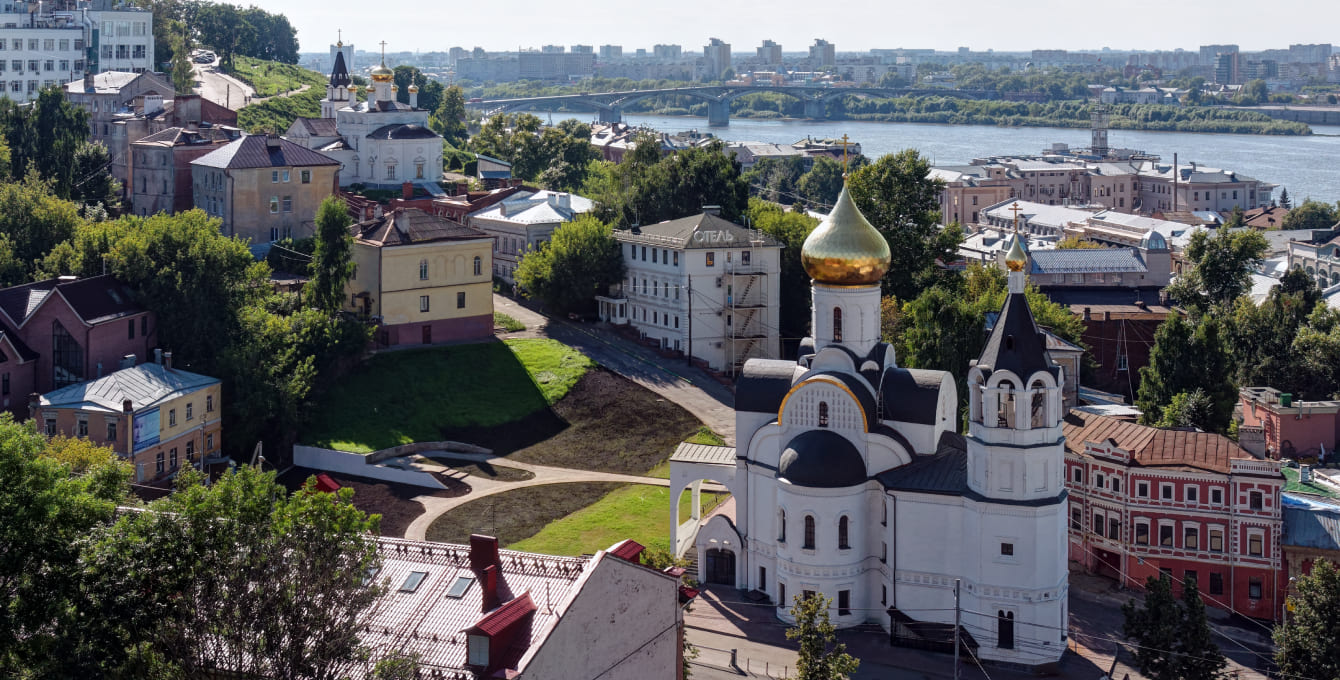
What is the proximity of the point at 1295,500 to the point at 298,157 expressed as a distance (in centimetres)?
3856

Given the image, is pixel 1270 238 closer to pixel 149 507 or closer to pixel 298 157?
pixel 298 157

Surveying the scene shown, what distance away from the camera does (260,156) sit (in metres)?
58.5

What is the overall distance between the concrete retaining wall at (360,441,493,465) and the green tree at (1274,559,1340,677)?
2442 cm

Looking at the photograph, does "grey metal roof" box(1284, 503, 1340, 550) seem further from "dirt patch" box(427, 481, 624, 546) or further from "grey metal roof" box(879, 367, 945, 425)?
"dirt patch" box(427, 481, 624, 546)

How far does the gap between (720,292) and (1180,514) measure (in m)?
21.6

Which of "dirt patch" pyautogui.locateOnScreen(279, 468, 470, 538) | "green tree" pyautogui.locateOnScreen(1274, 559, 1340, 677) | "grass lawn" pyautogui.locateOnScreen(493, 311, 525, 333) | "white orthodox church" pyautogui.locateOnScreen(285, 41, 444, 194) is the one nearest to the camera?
"green tree" pyautogui.locateOnScreen(1274, 559, 1340, 677)

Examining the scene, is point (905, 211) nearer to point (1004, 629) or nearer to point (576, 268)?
point (576, 268)

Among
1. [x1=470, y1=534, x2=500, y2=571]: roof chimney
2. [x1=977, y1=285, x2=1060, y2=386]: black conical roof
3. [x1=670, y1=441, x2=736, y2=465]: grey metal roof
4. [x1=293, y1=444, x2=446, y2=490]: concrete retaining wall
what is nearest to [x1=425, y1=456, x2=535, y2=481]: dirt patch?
[x1=293, y1=444, x2=446, y2=490]: concrete retaining wall

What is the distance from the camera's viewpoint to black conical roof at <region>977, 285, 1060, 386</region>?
31.6 m

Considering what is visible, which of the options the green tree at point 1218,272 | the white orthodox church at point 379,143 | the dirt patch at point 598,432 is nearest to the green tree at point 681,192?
the white orthodox church at point 379,143

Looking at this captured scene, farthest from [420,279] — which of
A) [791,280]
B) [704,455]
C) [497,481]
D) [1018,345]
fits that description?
[1018,345]

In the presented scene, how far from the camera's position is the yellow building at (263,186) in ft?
189

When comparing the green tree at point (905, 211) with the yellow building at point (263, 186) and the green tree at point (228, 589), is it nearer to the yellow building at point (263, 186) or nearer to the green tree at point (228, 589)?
the yellow building at point (263, 186)

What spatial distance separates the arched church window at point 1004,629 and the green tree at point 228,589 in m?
16.5
